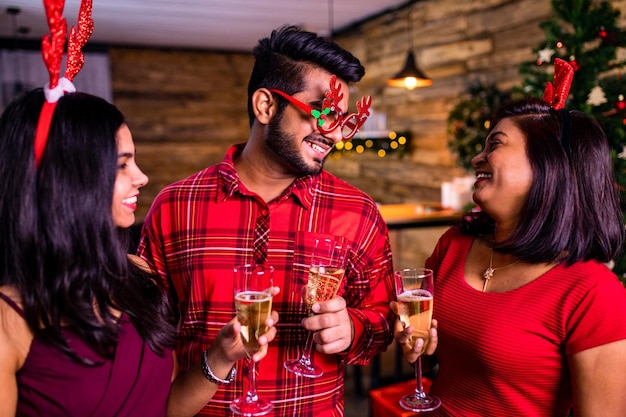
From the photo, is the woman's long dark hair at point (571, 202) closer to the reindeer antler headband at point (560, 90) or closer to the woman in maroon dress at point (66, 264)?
the reindeer antler headband at point (560, 90)

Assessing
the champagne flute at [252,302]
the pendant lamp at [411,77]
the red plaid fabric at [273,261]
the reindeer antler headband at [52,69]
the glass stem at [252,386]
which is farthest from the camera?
the pendant lamp at [411,77]

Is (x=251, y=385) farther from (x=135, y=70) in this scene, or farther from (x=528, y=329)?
Answer: (x=135, y=70)

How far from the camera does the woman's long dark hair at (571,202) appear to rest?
146 centimetres

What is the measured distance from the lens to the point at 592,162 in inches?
57.7

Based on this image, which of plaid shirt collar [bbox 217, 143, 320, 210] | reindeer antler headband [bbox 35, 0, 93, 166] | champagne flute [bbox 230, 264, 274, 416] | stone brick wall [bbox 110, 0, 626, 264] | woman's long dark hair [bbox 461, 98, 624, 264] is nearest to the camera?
reindeer antler headband [bbox 35, 0, 93, 166]

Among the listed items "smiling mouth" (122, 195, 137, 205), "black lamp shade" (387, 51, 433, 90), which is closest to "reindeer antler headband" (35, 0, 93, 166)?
"smiling mouth" (122, 195, 137, 205)

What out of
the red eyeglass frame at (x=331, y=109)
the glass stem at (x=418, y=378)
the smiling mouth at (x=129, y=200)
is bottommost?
the glass stem at (x=418, y=378)

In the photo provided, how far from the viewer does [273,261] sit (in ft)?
5.30

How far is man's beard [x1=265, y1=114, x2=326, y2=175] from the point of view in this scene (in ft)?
5.41

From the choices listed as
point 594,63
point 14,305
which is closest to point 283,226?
point 14,305

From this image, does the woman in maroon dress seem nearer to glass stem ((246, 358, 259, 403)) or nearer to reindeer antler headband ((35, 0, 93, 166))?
reindeer antler headband ((35, 0, 93, 166))

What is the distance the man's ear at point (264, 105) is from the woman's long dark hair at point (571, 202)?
758mm

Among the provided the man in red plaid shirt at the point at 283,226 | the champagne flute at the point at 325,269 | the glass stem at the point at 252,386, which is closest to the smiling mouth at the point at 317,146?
the man in red plaid shirt at the point at 283,226

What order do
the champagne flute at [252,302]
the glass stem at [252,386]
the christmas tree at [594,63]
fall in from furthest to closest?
the christmas tree at [594,63]
the glass stem at [252,386]
the champagne flute at [252,302]
